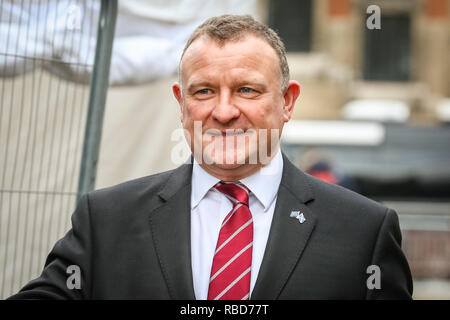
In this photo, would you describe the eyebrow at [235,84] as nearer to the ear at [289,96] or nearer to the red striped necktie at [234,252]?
the ear at [289,96]

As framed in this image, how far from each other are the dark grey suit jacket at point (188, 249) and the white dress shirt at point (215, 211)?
0.11 ft

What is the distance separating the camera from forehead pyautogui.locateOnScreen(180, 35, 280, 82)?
2.29 m

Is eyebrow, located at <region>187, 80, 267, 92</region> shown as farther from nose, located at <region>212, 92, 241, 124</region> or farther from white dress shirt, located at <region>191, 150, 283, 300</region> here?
white dress shirt, located at <region>191, 150, 283, 300</region>

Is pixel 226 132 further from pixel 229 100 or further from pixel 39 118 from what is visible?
pixel 39 118

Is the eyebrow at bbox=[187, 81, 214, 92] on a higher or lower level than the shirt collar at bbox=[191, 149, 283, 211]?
higher

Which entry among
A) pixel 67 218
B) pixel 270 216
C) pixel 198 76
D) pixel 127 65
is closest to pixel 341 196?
pixel 270 216

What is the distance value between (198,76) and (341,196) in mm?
609

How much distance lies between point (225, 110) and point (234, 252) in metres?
0.42

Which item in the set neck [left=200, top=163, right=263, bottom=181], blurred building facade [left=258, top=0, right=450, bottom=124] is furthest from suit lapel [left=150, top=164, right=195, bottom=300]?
blurred building facade [left=258, top=0, right=450, bottom=124]

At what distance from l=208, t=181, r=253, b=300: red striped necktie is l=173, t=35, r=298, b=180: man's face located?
10cm

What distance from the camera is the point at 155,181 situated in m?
2.54

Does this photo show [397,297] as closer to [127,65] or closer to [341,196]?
[341,196]

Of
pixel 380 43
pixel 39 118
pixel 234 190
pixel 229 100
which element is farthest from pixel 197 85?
pixel 380 43

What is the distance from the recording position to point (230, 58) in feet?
7.55
